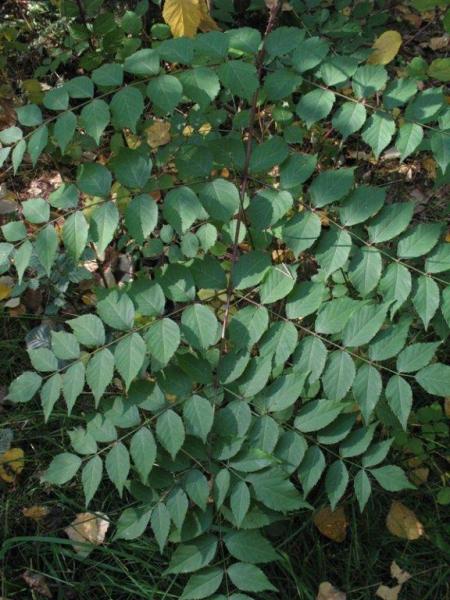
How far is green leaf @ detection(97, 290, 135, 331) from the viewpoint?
152 cm

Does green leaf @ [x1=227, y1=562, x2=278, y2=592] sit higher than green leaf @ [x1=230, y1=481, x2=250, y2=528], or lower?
lower

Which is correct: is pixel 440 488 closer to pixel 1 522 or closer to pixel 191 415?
pixel 191 415

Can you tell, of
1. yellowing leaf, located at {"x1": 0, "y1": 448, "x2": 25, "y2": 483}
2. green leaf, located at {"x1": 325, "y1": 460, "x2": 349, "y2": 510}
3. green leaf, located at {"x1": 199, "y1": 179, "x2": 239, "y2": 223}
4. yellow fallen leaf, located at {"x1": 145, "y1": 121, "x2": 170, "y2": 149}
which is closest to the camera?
green leaf, located at {"x1": 199, "y1": 179, "x2": 239, "y2": 223}

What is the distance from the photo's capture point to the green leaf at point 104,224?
1.47m

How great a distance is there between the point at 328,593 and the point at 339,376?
29.7 inches

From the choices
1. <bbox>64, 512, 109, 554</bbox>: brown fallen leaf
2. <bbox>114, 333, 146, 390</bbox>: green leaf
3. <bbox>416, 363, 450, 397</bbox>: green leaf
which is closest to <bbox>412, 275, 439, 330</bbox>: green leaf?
<bbox>416, 363, 450, 397</bbox>: green leaf

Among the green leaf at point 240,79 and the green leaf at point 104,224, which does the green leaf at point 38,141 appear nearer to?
the green leaf at point 104,224

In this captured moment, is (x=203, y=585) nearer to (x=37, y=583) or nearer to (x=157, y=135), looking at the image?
(x=37, y=583)

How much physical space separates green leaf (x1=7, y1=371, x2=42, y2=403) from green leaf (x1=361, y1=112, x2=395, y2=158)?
93 cm

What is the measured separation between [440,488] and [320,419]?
27.4 inches

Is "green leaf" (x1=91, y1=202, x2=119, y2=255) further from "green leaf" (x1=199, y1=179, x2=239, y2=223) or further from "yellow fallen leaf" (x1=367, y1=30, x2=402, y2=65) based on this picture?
"yellow fallen leaf" (x1=367, y1=30, x2=402, y2=65)

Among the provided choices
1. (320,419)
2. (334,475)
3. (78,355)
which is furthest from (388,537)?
(78,355)

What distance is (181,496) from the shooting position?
160 cm

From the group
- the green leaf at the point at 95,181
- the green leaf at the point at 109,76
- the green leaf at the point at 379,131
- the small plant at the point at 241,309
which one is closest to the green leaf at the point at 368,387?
the small plant at the point at 241,309
